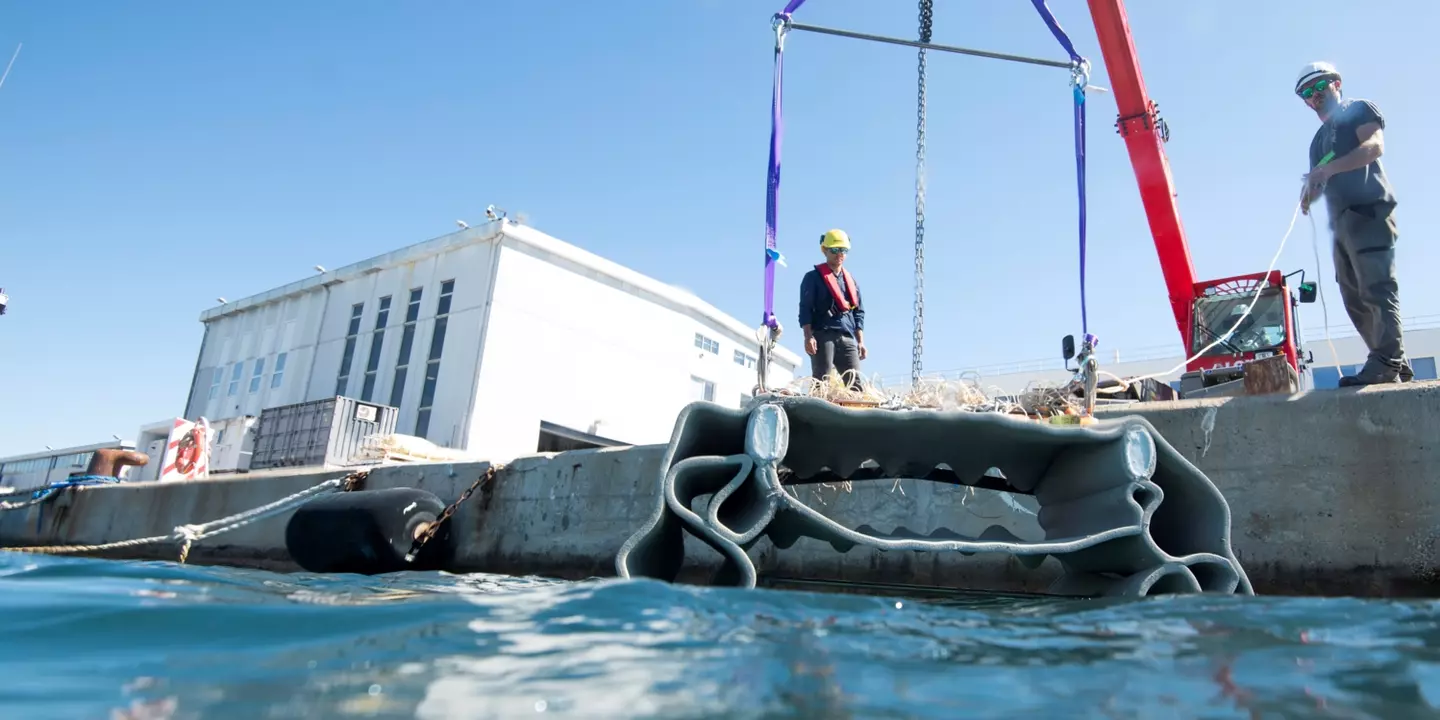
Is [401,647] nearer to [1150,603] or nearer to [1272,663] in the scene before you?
[1272,663]

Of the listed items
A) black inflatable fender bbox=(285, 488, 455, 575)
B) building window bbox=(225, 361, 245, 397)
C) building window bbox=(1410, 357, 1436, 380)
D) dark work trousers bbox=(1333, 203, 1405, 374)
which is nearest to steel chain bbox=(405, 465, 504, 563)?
black inflatable fender bbox=(285, 488, 455, 575)

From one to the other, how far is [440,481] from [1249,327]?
9.77m

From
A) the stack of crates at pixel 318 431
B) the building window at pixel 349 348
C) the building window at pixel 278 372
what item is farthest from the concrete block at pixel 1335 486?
the building window at pixel 278 372

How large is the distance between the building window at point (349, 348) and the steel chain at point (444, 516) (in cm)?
1741

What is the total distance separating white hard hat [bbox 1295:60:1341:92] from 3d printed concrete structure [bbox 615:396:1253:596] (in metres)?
2.78

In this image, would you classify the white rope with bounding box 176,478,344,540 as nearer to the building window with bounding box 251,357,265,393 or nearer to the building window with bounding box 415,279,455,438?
the building window with bounding box 415,279,455,438

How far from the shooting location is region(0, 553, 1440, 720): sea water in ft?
4.78

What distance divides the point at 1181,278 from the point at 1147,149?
1.85 m

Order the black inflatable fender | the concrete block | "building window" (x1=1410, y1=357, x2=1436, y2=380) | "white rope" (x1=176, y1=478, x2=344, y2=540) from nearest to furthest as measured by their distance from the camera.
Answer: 1. the concrete block
2. the black inflatable fender
3. "white rope" (x1=176, y1=478, x2=344, y2=540)
4. "building window" (x1=1410, y1=357, x2=1436, y2=380)

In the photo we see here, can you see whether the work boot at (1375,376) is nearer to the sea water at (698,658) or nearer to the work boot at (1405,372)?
the work boot at (1405,372)

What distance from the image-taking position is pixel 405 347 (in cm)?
2067

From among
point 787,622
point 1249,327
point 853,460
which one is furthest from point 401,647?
point 1249,327

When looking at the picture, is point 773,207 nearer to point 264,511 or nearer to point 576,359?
point 264,511

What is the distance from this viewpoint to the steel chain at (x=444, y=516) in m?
5.66
